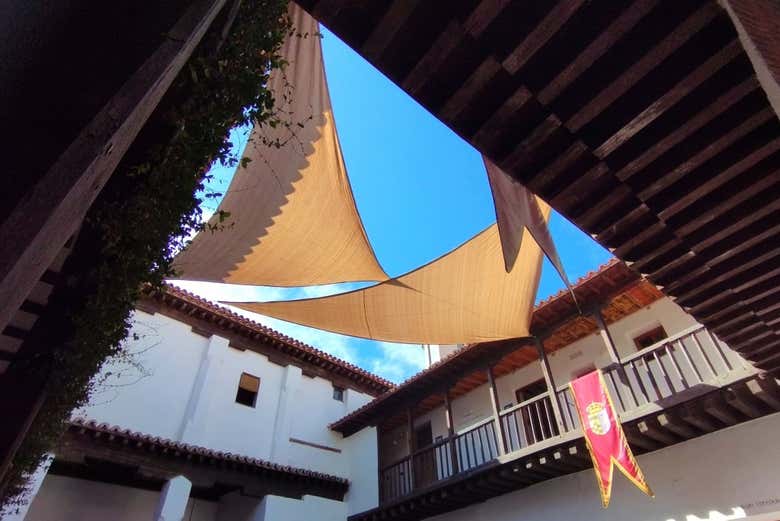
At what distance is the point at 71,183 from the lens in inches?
26.3

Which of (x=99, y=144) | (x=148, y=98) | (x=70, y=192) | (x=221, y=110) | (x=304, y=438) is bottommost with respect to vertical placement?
(x=70, y=192)

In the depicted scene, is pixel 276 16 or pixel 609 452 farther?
pixel 609 452

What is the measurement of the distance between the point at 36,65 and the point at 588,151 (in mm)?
1799

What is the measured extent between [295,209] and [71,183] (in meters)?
4.42

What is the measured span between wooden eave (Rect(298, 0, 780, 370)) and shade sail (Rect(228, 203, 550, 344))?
3311 mm

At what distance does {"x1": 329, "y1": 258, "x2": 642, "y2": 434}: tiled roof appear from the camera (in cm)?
651

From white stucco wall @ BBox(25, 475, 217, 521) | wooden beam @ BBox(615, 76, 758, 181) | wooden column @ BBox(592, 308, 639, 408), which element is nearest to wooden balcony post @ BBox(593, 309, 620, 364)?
wooden column @ BBox(592, 308, 639, 408)

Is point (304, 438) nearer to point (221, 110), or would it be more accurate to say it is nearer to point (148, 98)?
point (221, 110)

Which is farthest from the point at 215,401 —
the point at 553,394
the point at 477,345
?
the point at 553,394

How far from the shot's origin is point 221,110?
201 centimetres

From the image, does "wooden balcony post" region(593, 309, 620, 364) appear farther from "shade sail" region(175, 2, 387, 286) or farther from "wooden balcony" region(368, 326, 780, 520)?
"shade sail" region(175, 2, 387, 286)

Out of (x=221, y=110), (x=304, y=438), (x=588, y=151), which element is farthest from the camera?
(x=304, y=438)

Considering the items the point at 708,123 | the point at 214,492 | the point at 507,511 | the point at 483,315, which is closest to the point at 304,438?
the point at 214,492

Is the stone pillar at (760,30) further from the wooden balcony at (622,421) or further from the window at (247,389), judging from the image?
the window at (247,389)
